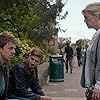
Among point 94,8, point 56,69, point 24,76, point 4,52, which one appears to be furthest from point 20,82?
point 56,69

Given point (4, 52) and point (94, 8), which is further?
point (4, 52)

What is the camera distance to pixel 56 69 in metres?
17.2

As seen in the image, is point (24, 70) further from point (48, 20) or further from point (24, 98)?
point (48, 20)

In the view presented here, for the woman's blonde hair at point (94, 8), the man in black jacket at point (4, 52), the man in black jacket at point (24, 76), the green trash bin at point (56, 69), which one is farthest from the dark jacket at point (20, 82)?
the green trash bin at point (56, 69)

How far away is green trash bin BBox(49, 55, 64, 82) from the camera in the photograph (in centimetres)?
1697

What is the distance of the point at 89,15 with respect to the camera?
4.44m

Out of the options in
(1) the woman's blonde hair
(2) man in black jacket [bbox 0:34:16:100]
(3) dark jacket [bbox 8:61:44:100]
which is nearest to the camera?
(1) the woman's blonde hair

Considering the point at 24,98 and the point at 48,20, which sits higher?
the point at 48,20

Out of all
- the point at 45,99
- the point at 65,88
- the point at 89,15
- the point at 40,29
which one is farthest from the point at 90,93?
the point at 40,29

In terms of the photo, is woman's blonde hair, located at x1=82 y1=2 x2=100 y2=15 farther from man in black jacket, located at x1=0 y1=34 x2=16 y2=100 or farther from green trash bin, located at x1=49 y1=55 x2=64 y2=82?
green trash bin, located at x1=49 y1=55 x2=64 y2=82

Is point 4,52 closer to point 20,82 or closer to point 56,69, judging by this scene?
point 20,82

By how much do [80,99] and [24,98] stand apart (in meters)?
5.90

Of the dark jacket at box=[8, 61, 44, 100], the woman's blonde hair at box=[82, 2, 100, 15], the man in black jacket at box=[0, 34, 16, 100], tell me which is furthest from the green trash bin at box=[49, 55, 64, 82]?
the woman's blonde hair at box=[82, 2, 100, 15]

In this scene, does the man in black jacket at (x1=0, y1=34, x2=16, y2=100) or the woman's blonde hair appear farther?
the man in black jacket at (x1=0, y1=34, x2=16, y2=100)
